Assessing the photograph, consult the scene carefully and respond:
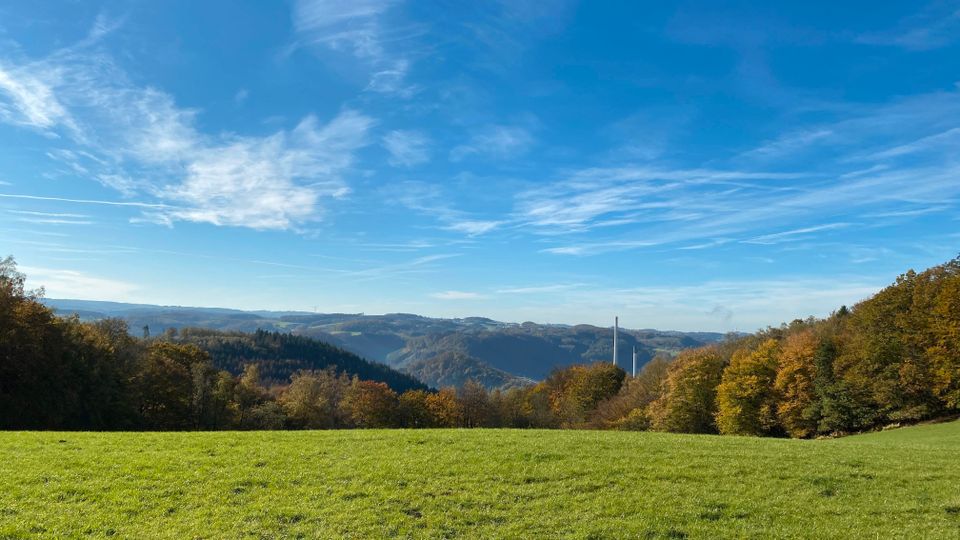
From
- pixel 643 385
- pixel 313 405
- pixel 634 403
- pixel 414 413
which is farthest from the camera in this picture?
pixel 414 413

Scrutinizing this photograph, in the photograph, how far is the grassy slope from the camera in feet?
38.8

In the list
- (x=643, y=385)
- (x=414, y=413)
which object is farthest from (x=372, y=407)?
(x=643, y=385)

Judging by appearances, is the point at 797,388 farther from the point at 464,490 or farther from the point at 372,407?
the point at 372,407

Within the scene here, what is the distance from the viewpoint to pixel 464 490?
14.5 meters

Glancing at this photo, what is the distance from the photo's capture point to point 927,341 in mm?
52750

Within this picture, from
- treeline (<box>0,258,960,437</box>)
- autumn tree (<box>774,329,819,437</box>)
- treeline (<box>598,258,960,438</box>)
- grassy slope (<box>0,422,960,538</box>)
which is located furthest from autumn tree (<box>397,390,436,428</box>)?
grassy slope (<box>0,422,960,538</box>)

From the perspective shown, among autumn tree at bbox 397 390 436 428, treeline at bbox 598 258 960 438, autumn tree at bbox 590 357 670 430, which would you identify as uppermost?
treeline at bbox 598 258 960 438

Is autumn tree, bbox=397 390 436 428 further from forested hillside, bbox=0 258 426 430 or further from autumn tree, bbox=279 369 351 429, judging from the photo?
forested hillside, bbox=0 258 426 430

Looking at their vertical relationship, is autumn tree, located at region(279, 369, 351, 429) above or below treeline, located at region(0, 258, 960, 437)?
below

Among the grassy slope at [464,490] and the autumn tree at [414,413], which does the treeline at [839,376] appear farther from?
the grassy slope at [464,490]

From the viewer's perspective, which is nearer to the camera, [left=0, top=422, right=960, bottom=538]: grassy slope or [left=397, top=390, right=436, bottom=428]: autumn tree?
[left=0, top=422, right=960, bottom=538]: grassy slope

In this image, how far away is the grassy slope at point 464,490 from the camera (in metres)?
11.8

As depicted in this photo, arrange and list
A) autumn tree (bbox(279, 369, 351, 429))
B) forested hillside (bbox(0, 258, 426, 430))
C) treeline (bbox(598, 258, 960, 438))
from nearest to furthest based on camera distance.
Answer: forested hillside (bbox(0, 258, 426, 430)), treeline (bbox(598, 258, 960, 438)), autumn tree (bbox(279, 369, 351, 429))

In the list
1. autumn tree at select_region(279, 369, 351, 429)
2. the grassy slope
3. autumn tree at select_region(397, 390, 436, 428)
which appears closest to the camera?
the grassy slope
